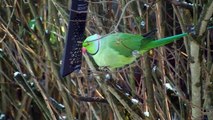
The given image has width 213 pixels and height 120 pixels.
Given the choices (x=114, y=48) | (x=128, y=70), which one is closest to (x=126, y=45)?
(x=114, y=48)

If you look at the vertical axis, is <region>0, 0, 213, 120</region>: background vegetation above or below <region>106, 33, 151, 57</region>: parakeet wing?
below

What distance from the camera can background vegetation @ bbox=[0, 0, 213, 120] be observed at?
131 centimetres

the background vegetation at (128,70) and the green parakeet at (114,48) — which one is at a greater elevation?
the green parakeet at (114,48)

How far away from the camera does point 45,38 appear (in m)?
1.81

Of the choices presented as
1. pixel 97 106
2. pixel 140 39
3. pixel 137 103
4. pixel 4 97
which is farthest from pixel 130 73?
pixel 4 97

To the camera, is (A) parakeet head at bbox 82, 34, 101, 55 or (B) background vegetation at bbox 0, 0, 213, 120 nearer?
(A) parakeet head at bbox 82, 34, 101, 55

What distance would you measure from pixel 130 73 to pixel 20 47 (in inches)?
24.3

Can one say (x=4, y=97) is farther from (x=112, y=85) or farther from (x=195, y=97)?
(x=195, y=97)

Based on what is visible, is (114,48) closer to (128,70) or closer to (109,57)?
(109,57)

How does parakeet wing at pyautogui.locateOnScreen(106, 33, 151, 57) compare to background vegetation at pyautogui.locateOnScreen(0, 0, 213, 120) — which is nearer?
parakeet wing at pyautogui.locateOnScreen(106, 33, 151, 57)

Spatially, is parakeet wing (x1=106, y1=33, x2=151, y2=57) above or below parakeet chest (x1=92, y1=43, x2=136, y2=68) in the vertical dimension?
above

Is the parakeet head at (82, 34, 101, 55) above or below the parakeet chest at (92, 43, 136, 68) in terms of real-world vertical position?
above

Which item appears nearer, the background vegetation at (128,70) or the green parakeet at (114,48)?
the green parakeet at (114,48)

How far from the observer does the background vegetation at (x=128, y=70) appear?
1.31 m
